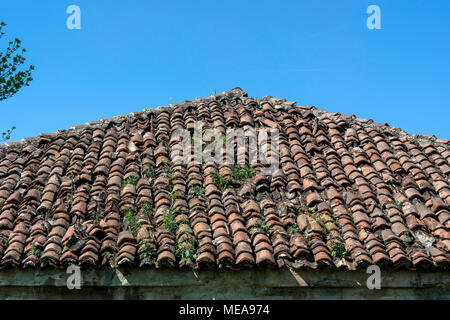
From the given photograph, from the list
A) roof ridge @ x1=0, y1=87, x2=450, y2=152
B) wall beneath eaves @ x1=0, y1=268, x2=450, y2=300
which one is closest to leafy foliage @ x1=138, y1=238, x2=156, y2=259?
wall beneath eaves @ x1=0, y1=268, x2=450, y2=300

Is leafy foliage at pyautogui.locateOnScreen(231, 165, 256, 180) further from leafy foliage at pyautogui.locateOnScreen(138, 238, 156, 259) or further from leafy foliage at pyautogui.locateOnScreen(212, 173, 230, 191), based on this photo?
leafy foliage at pyautogui.locateOnScreen(138, 238, 156, 259)

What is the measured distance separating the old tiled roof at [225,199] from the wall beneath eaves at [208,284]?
0.15 m

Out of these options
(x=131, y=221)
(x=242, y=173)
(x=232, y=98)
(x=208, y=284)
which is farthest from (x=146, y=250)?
(x=232, y=98)

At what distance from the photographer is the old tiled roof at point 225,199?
20.0ft

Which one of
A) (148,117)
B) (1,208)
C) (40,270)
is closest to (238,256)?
(40,270)

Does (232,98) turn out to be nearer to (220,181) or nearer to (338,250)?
(220,181)

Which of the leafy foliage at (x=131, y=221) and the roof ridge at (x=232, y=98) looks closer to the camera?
the leafy foliage at (x=131, y=221)

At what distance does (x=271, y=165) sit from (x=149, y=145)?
204 centimetres

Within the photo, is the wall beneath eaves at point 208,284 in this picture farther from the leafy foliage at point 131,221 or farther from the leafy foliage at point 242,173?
the leafy foliage at point 242,173

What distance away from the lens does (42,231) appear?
21.3 ft

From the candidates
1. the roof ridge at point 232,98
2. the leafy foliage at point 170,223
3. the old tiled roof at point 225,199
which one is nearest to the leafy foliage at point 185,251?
the old tiled roof at point 225,199
